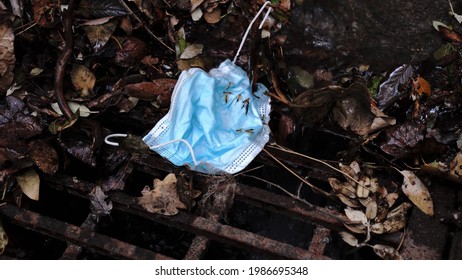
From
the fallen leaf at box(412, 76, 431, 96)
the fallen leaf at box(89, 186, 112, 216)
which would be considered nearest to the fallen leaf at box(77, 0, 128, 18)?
the fallen leaf at box(89, 186, 112, 216)

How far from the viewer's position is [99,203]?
2.01 meters

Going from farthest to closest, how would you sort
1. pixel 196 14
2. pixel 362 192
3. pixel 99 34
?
pixel 196 14 < pixel 99 34 < pixel 362 192

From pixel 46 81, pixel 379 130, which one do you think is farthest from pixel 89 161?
pixel 379 130

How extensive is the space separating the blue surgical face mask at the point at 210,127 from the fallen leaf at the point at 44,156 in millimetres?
330

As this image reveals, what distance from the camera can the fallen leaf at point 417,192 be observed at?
1.97 meters

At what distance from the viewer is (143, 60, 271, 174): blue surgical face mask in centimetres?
211

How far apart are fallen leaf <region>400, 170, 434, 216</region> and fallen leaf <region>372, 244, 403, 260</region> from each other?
0.63 ft

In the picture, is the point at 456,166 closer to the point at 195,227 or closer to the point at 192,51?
the point at 195,227

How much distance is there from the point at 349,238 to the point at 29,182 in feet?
3.58

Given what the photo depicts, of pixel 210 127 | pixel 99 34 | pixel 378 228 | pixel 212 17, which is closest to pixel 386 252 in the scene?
pixel 378 228

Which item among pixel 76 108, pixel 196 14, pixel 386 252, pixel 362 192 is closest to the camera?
pixel 386 252

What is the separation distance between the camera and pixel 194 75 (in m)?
2.19

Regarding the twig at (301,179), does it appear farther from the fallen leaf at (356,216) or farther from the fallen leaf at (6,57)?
the fallen leaf at (6,57)

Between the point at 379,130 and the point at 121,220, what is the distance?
99 cm
